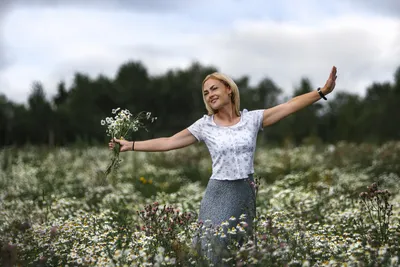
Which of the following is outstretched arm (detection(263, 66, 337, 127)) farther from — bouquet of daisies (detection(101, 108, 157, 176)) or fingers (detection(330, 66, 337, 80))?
bouquet of daisies (detection(101, 108, 157, 176))

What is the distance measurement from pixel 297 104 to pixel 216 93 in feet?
2.28

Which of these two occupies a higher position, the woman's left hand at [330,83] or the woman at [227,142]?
the woman's left hand at [330,83]

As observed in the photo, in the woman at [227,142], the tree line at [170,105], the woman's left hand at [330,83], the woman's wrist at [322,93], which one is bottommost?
the woman at [227,142]

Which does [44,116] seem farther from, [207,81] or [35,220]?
[207,81]

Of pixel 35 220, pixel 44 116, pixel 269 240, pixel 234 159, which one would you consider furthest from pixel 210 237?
pixel 44 116

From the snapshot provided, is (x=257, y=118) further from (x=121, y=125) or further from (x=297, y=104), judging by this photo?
(x=121, y=125)

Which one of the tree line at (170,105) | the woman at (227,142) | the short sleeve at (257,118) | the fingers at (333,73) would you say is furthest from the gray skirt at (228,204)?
the tree line at (170,105)

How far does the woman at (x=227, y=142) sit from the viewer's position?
3.82m

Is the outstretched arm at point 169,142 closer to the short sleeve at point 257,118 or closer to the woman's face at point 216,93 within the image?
the woman's face at point 216,93

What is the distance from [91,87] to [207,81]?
127ft

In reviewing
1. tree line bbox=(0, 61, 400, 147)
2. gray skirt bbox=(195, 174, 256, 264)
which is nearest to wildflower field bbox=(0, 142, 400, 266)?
gray skirt bbox=(195, 174, 256, 264)

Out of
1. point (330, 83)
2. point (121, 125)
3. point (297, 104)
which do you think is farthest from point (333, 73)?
point (121, 125)

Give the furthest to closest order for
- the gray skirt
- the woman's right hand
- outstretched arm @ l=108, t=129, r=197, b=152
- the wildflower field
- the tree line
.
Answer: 1. the tree line
2. outstretched arm @ l=108, t=129, r=197, b=152
3. the woman's right hand
4. the gray skirt
5. the wildflower field

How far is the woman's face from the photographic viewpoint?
4.07m
